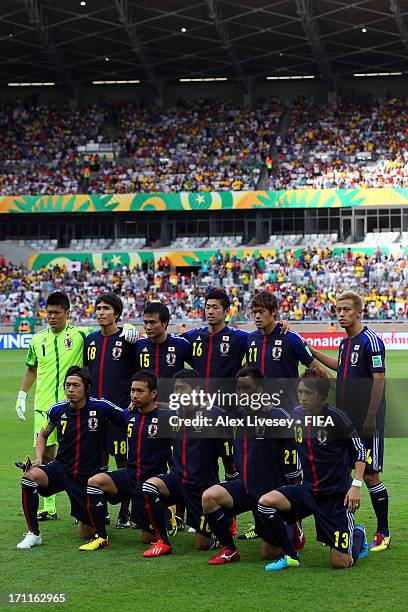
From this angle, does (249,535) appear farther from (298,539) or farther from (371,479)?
(371,479)

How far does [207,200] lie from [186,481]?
46514 mm

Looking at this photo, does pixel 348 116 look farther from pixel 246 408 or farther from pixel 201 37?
pixel 246 408

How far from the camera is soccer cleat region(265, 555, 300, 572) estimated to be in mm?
7516

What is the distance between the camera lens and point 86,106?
62625 mm

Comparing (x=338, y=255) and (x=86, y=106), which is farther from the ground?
(x=86, y=106)

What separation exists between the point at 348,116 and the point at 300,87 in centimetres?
437

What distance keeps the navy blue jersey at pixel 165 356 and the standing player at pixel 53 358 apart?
86 cm

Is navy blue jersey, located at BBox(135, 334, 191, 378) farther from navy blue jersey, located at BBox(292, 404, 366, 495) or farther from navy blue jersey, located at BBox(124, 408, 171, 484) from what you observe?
navy blue jersey, located at BBox(292, 404, 366, 495)

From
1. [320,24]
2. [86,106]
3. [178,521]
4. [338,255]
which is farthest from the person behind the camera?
[86,106]

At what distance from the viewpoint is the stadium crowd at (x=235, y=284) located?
141 feet

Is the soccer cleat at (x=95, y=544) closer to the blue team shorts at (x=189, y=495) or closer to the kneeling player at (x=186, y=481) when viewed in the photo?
the kneeling player at (x=186, y=481)

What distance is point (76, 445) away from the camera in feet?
28.5

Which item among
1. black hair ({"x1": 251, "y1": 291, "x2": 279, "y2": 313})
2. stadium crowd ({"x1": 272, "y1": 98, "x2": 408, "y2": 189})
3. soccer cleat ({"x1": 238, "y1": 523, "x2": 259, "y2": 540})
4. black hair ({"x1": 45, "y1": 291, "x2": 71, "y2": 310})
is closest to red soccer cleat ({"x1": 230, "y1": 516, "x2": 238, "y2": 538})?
soccer cleat ({"x1": 238, "y1": 523, "x2": 259, "y2": 540})

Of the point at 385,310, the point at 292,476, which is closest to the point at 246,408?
the point at 292,476
